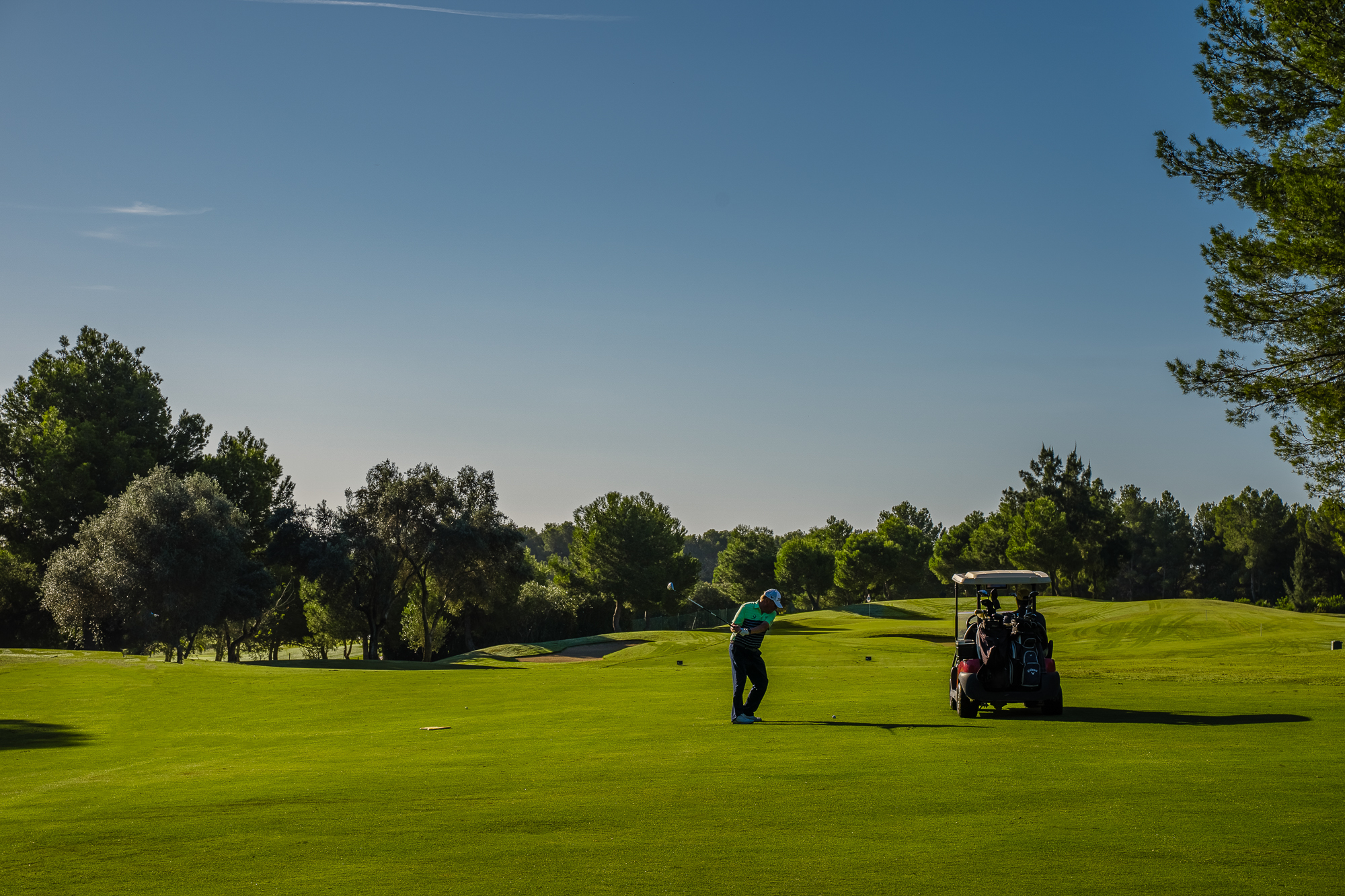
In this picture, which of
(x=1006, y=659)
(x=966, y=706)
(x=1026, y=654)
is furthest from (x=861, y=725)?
(x=1026, y=654)

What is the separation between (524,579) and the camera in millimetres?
64000

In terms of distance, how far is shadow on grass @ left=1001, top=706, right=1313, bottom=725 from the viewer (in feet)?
47.3

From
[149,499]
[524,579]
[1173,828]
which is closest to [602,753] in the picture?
[1173,828]

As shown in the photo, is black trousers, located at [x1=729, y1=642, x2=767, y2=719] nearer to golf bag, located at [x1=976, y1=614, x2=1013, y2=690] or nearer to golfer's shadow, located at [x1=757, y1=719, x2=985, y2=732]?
golfer's shadow, located at [x1=757, y1=719, x2=985, y2=732]

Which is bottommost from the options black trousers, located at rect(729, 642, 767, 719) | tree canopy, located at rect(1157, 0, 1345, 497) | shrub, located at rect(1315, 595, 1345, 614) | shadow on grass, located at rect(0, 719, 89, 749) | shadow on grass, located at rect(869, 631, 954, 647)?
shrub, located at rect(1315, 595, 1345, 614)

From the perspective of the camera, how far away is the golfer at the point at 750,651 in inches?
607

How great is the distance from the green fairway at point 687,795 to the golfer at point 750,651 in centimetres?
49

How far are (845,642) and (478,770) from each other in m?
36.0

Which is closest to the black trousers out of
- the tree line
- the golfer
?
the golfer

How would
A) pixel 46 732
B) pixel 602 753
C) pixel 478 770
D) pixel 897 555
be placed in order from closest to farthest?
pixel 478 770 < pixel 602 753 < pixel 46 732 < pixel 897 555

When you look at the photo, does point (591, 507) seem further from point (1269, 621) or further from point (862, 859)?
point (862, 859)

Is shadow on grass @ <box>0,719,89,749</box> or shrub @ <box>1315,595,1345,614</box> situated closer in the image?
shadow on grass @ <box>0,719,89,749</box>

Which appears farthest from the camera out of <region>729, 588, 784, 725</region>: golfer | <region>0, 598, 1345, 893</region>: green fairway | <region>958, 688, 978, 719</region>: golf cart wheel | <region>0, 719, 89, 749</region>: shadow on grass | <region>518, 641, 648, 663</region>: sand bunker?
<region>518, 641, 648, 663</region>: sand bunker

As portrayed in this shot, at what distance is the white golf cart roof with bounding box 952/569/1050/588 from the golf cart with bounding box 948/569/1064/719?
0.03ft
